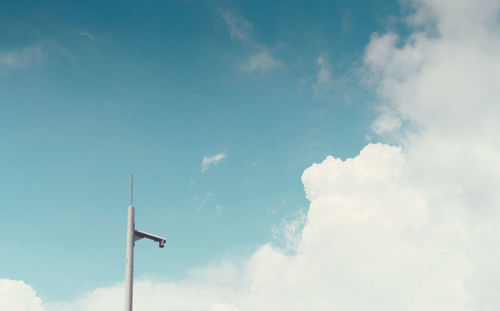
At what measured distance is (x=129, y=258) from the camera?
13.8 m

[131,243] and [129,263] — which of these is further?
[131,243]

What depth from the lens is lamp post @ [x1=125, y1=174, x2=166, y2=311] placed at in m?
13.1

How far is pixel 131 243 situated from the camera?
1398cm

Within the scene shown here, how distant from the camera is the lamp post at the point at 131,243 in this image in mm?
13102

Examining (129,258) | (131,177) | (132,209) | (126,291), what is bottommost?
(126,291)

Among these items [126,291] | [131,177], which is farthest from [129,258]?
[131,177]

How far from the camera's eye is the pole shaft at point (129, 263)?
1305 centimetres

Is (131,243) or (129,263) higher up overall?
(131,243)

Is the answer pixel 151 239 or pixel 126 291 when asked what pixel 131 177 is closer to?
pixel 151 239

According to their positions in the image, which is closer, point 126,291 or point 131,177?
point 126,291

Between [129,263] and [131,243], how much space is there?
0.64 metres

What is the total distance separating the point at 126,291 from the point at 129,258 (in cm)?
103

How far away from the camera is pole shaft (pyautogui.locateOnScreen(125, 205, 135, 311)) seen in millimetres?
13053

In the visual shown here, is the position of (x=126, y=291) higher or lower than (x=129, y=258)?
lower
